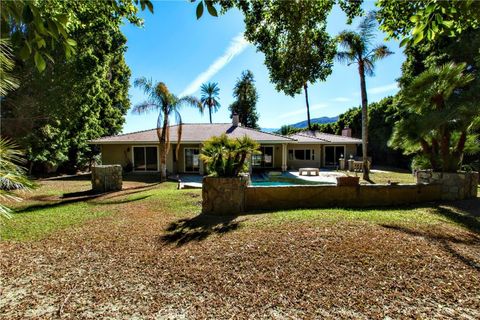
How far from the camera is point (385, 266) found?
13.9 feet

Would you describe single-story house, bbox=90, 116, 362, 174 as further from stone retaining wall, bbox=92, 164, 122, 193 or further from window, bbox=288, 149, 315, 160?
stone retaining wall, bbox=92, 164, 122, 193

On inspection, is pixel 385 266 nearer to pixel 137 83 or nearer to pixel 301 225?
pixel 301 225

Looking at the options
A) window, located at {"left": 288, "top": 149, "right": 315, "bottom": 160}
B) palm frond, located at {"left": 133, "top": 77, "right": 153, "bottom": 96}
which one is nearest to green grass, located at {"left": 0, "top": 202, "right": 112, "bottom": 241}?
palm frond, located at {"left": 133, "top": 77, "right": 153, "bottom": 96}

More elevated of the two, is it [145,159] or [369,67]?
[369,67]

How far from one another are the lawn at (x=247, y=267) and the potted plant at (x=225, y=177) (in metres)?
1.00

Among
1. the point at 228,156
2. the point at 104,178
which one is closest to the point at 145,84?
the point at 104,178

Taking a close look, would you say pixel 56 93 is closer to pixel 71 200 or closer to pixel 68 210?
pixel 71 200

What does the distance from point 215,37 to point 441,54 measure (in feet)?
59.4

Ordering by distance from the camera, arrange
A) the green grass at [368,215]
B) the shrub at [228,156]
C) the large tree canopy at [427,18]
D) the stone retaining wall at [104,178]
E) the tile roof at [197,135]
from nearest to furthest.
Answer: the large tree canopy at [427,18]
the green grass at [368,215]
the shrub at [228,156]
the stone retaining wall at [104,178]
the tile roof at [197,135]

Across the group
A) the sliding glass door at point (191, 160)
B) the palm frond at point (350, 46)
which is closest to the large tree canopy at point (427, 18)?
the palm frond at point (350, 46)

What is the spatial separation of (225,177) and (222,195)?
558 millimetres

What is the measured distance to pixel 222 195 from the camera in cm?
805

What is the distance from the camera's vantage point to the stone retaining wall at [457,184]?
913cm

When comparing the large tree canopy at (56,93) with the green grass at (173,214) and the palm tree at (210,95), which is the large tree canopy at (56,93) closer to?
the green grass at (173,214)
